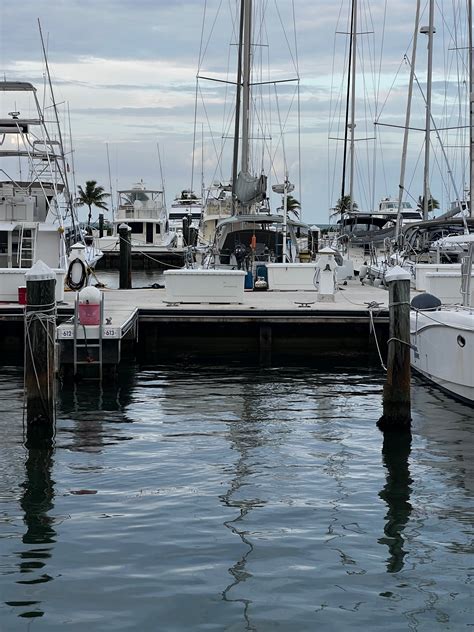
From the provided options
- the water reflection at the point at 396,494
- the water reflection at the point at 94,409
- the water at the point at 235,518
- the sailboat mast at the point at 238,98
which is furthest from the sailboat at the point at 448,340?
the sailboat mast at the point at 238,98

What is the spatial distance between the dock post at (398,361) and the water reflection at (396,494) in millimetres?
223

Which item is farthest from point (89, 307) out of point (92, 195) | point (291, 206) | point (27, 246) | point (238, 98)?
point (92, 195)

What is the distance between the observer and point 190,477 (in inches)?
474

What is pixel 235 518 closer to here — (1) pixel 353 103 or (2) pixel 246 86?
(2) pixel 246 86

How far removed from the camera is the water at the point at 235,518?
27.1ft

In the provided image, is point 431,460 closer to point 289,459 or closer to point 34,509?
point 289,459

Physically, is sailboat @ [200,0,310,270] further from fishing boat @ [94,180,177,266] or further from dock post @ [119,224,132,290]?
fishing boat @ [94,180,177,266]

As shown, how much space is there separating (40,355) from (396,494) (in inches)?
206

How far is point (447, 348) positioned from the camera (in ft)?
54.5

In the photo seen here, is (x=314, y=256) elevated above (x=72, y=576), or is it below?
above

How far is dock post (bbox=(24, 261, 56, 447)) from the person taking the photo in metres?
13.7

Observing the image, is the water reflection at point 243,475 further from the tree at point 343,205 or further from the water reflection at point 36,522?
the tree at point 343,205

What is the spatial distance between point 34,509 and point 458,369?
8086 mm

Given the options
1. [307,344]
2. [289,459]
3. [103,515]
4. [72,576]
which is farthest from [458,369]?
[72,576]
